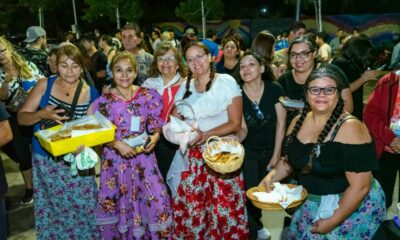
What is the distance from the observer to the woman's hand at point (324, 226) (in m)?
2.42

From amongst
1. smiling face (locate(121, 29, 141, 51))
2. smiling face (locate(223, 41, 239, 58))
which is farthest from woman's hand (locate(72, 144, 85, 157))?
smiling face (locate(223, 41, 239, 58))

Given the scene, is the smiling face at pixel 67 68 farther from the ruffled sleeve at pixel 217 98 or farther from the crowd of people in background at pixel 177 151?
the ruffled sleeve at pixel 217 98

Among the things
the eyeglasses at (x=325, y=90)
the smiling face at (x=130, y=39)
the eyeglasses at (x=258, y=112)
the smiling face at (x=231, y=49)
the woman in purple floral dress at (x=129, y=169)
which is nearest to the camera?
the eyeglasses at (x=325, y=90)

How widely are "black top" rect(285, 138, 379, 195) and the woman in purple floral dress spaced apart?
1464 millimetres

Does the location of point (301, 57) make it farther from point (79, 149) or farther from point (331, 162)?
point (79, 149)

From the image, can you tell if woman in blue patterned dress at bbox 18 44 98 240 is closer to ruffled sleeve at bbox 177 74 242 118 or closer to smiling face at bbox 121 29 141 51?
ruffled sleeve at bbox 177 74 242 118

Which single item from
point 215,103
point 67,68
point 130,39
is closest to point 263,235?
point 215,103

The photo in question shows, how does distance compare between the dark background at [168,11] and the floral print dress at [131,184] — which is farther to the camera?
the dark background at [168,11]

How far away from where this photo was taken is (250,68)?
146 inches

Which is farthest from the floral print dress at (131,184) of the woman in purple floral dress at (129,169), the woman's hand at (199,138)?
the woman's hand at (199,138)

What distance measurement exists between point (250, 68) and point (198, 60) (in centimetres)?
51

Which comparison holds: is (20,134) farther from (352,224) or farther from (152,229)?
(352,224)

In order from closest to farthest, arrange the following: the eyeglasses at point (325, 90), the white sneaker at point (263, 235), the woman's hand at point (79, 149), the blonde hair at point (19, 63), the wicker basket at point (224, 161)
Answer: the eyeglasses at point (325, 90), the wicker basket at point (224, 161), the woman's hand at point (79, 149), the white sneaker at point (263, 235), the blonde hair at point (19, 63)

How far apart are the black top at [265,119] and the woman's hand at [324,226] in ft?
4.36
